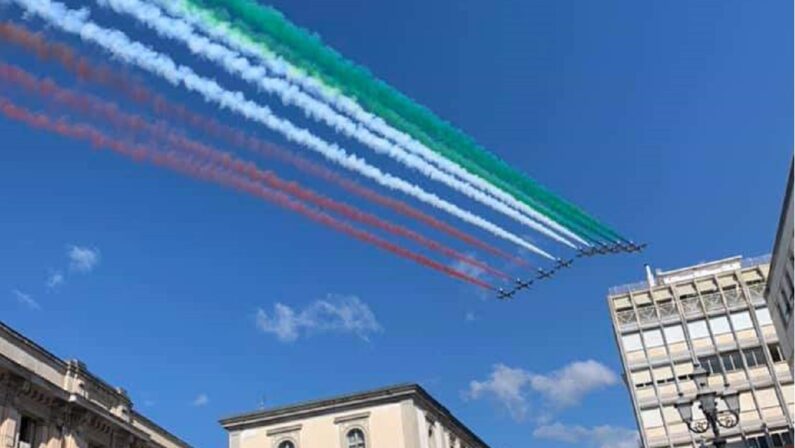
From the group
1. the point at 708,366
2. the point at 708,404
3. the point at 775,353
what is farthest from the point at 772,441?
the point at 708,404

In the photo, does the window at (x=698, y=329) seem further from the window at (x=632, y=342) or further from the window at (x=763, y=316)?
the window at (x=632, y=342)

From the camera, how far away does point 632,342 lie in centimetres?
5566

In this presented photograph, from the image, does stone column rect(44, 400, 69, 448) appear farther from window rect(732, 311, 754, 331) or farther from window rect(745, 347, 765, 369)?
window rect(732, 311, 754, 331)

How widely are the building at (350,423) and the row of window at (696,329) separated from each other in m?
19.3

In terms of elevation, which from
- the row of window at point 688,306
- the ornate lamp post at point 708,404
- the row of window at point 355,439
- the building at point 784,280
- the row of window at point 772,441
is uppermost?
the row of window at point 688,306

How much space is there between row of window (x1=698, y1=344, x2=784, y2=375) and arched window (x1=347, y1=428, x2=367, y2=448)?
84.0ft

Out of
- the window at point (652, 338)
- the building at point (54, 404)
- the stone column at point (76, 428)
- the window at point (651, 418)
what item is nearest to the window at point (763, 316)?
the window at point (652, 338)

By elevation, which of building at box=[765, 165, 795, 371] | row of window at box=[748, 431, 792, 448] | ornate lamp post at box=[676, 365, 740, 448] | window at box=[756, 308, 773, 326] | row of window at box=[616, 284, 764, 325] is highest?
row of window at box=[616, 284, 764, 325]

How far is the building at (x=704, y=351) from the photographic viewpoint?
49781mm

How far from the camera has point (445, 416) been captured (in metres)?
46.2

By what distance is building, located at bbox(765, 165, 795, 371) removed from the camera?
33.5m

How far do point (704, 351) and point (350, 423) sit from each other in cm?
2769

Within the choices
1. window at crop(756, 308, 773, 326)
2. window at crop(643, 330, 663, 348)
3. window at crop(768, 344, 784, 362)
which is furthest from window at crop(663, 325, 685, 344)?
window at crop(768, 344, 784, 362)

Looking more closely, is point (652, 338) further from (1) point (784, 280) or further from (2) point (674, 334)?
(1) point (784, 280)
